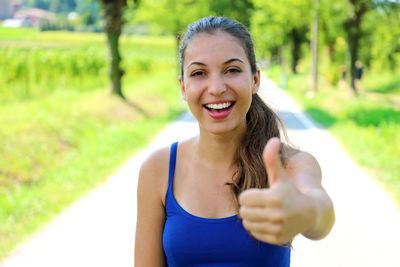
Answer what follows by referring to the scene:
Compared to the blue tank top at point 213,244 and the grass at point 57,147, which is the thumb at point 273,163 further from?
the grass at point 57,147

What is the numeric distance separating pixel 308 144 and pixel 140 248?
981 centimetres

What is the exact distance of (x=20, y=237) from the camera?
6.13 metres

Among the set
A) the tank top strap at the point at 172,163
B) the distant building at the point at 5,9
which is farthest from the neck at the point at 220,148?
the distant building at the point at 5,9

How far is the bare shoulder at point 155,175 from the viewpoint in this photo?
243 cm

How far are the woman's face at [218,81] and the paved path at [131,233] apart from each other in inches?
80.1

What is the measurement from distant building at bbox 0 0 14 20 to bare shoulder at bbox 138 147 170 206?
30.6 metres

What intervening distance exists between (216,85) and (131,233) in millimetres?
4201

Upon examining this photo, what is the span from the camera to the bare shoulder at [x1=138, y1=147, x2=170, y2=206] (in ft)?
7.97

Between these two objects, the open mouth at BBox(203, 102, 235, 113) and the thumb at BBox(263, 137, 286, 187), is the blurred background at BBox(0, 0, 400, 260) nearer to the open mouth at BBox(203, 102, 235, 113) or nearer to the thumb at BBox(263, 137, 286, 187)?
the open mouth at BBox(203, 102, 235, 113)

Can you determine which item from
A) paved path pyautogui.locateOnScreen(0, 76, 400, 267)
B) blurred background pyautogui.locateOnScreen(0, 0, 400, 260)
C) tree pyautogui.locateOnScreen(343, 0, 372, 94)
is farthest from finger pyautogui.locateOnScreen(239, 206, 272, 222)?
tree pyautogui.locateOnScreen(343, 0, 372, 94)

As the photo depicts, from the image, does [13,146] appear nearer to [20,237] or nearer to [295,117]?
[20,237]

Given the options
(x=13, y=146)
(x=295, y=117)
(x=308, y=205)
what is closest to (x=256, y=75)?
(x=308, y=205)

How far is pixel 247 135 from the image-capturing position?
2484mm

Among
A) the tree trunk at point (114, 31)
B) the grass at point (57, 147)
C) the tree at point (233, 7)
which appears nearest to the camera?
the grass at point (57, 147)
